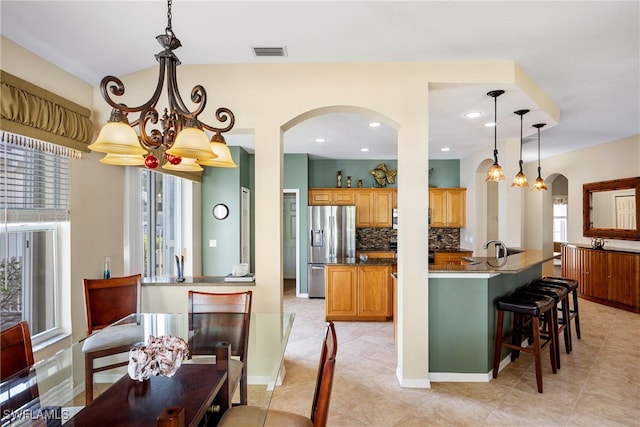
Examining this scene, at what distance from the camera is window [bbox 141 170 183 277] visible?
3805 millimetres

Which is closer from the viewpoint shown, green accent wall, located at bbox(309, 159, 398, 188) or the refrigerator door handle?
the refrigerator door handle

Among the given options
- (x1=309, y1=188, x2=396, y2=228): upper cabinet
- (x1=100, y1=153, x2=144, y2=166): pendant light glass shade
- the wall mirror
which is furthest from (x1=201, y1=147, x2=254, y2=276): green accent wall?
the wall mirror

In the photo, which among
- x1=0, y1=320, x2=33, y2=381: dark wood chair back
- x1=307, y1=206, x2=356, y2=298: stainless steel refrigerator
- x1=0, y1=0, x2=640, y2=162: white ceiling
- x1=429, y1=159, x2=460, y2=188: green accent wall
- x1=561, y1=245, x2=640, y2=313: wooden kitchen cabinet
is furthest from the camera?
x1=429, y1=159, x2=460, y2=188: green accent wall

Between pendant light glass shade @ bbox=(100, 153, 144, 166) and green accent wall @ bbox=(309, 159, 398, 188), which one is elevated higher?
green accent wall @ bbox=(309, 159, 398, 188)

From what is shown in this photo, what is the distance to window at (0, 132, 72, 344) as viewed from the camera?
2104 mm

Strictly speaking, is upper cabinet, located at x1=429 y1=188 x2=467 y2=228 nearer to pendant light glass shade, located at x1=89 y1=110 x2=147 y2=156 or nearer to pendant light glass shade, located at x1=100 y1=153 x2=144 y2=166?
pendant light glass shade, located at x1=100 y1=153 x2=144 y2=166

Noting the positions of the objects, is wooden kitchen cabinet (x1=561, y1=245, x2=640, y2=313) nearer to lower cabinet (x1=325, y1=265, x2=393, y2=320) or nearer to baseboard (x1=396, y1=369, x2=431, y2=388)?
lower cabinet (x1=325, y1=265, x2=393, y2=320)

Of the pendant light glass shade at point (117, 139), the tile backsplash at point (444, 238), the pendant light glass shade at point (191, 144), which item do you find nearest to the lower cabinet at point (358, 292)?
the tile backsplash at point (444, 238)

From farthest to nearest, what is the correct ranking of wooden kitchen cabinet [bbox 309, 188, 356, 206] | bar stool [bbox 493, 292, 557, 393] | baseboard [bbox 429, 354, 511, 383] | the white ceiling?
wooden kitchen cabinet [bbox 309, 188, 356, 206] → baseboard [bbox 429, 354, 511, 383] → bar stool [bbox 493, 292, 557, 393] → the white ceiling

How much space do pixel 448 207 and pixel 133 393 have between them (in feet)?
19.6

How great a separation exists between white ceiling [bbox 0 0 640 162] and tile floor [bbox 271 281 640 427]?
253 cm

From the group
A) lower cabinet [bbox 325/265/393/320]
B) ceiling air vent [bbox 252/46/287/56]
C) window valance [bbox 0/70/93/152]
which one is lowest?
lower cabinet [bbox 325/265/393/320]

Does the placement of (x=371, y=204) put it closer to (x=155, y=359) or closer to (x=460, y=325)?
Answer: (x=460, y=325)

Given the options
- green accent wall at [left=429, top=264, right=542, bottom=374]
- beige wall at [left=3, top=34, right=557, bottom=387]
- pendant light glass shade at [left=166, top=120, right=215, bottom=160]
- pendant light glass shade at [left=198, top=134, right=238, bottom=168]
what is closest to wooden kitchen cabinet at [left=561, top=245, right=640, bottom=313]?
green accent wall at [left=429, top=264, right=542, bottom=374]
